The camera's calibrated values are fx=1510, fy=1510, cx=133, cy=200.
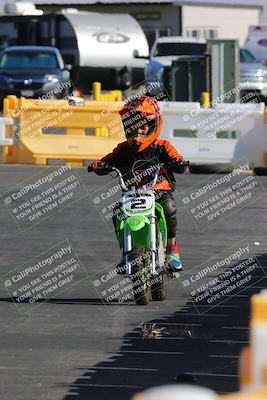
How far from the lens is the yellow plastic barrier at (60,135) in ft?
81.1

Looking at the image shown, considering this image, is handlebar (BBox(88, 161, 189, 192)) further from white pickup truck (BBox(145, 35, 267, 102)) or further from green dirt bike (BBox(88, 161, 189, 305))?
white pickup truck (BBox(145, 35, 267, 102))

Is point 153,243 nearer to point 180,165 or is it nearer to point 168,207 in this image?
point 168,207

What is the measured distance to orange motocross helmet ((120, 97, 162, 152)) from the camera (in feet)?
39.8

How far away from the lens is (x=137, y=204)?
1188 centimetres

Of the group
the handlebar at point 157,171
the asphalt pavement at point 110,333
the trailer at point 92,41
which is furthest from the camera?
the trailer at point 92,41

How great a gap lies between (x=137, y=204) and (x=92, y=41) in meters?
44.1

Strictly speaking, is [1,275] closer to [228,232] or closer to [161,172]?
[161,172]

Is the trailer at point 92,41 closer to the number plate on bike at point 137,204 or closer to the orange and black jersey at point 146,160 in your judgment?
the orange and black jersey at point 146,160

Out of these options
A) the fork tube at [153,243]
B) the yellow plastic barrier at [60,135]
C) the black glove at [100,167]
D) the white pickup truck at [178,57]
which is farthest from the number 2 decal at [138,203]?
the white pickup truck at [178,57]

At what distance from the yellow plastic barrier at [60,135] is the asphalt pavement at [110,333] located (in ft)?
26.6

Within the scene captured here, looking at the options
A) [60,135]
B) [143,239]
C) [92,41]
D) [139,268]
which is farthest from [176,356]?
[92,41]

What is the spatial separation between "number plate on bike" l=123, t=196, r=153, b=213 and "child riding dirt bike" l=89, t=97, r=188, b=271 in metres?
0.23

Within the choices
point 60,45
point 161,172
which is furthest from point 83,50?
point 161,172

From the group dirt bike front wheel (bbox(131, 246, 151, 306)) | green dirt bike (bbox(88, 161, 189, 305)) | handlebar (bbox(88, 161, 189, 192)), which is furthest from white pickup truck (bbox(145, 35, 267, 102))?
dirt bike front wheel (bbox(131, 246, 151, 306))
